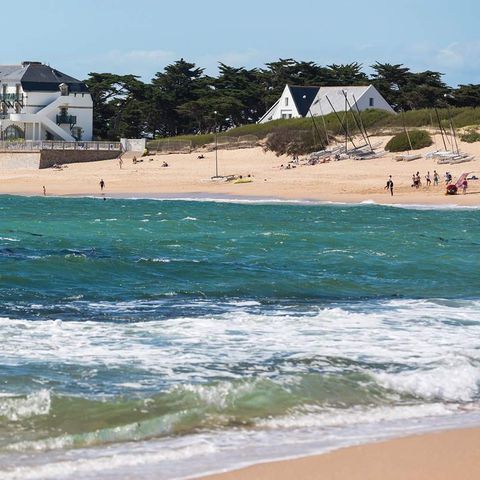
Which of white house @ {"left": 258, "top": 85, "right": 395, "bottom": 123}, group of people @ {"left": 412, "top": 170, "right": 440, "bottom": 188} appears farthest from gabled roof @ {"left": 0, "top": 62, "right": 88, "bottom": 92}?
group of people @ {"left": 412, "top": 170, "right": 440, "bottom": 188}

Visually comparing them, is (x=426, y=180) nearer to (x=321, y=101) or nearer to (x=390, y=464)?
(x=321, y=101)

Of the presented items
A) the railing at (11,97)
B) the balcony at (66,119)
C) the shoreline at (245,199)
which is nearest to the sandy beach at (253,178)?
the shoreline at (245,199)

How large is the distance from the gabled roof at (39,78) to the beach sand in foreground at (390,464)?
87.4 meters

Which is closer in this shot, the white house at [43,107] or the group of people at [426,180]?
the group of people at [426,180]

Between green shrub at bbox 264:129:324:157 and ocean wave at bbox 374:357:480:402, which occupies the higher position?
green shrub at bbox 264:129:324:157

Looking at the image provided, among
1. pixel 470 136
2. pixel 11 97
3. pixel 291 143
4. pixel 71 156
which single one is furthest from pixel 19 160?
pixel 470 136

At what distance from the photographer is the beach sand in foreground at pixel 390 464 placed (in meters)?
8.57

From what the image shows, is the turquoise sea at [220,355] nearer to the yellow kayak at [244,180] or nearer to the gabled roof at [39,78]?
the yellow kayak at [244,180]

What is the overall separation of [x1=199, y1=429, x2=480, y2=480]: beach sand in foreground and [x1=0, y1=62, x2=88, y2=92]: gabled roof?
8743cm

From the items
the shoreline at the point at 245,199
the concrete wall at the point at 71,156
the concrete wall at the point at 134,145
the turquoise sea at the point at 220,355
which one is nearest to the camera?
the turquoise sea at the point at 220,355

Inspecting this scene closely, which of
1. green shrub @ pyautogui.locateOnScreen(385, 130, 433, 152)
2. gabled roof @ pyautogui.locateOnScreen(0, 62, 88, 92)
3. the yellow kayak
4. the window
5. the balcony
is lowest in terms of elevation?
the yellow kayak

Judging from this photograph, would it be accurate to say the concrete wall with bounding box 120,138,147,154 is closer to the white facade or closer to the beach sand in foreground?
the white facade

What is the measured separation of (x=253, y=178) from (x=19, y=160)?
22.9 meters

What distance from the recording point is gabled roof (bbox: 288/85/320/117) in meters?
88.4
